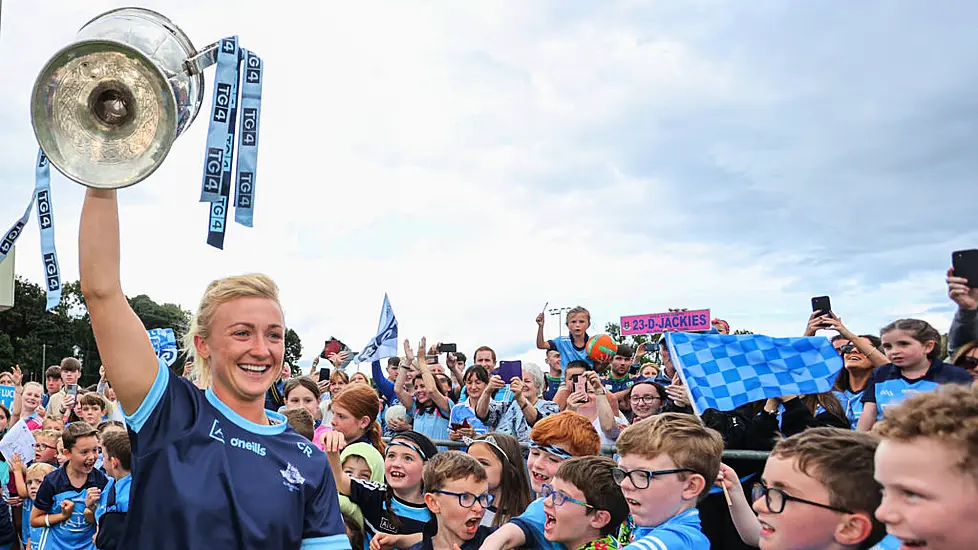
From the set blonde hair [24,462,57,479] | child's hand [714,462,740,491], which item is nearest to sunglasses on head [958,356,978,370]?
child's hand [714,462,740,491]

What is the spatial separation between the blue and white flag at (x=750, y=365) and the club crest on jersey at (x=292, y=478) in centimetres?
369

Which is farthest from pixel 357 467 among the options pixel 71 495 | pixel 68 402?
pixel 68 402

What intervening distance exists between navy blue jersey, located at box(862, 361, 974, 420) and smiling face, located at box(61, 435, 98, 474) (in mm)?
6374

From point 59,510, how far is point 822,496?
6592 millimetres

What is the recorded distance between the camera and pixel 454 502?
437 cm

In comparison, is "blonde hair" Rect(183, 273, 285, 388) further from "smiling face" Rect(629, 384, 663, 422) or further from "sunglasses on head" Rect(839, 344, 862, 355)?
"sunglasses on head" Rect(839, 344, 862, 355)

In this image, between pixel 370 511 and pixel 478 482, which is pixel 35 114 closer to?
pixel 478 482

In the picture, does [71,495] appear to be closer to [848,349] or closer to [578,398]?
[578,398]

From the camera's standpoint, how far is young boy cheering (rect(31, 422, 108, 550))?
6.81m

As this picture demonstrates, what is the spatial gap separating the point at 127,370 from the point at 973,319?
5.50m

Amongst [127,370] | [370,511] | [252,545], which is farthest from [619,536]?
[127,370]

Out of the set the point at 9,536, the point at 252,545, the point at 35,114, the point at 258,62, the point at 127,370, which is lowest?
the point at 9,536

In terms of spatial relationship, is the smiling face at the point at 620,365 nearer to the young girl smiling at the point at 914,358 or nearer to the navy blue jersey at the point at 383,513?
the young girl smiling at the point at 914,358

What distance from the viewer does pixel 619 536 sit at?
4.22 m
